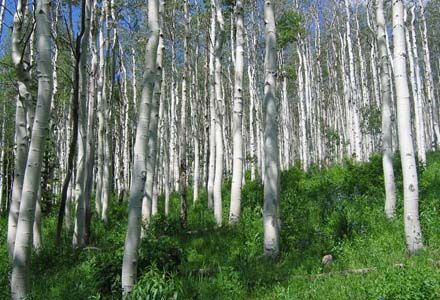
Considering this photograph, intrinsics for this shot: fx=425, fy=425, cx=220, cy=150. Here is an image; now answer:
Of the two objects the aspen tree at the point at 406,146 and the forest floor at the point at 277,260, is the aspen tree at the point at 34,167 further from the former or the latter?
the aspen tree at the point at 406,146

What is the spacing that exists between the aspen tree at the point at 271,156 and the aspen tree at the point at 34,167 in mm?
3987

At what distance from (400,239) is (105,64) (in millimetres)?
10837

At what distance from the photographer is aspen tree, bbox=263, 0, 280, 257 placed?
7.63 m

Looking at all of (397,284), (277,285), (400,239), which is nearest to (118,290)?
(277,285)

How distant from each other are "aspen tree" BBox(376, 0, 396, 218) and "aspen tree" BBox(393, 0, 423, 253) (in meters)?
2.23

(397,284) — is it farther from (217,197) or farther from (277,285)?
(217,197)

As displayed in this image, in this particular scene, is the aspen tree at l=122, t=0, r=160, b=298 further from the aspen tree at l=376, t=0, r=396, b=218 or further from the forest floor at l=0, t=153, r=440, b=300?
the aspen tree at l=376, t=0, r=396, b=218

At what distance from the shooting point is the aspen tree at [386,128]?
9305mm

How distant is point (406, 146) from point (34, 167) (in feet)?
18.9

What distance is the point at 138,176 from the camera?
5.49 m

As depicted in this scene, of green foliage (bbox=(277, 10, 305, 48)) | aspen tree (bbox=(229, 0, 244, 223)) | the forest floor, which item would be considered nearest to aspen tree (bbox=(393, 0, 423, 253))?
the forest floor

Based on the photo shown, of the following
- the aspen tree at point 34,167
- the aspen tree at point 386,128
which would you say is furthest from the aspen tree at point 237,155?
the aspen tree at point 34,167

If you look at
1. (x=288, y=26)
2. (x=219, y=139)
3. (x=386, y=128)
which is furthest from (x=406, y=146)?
(x=288, y=26)

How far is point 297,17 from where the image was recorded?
65.5 ft
